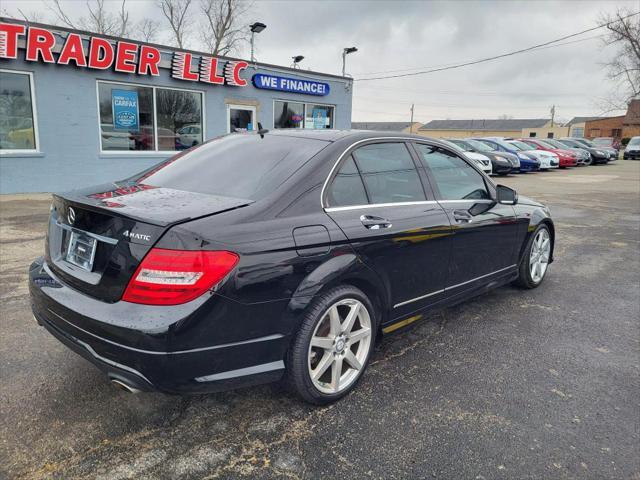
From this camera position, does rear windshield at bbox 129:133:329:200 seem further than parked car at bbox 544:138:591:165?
No

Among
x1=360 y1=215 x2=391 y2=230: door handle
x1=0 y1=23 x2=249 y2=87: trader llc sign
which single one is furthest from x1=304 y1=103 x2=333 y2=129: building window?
x1=360 y1=215 x2=391 y2=230: door handle

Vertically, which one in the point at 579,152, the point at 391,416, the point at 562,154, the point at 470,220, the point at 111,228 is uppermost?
the point at 579,152

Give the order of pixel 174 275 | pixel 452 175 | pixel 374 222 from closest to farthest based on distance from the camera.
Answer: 1. pixel 174 275
2. pixel 374 222
3. pixel 452 175

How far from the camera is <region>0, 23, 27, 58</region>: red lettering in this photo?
9570mm

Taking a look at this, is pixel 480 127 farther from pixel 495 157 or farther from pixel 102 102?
pixel 102 102

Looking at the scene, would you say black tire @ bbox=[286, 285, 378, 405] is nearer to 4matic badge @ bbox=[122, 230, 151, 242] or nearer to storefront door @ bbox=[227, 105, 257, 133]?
4matic badge @ bbox=[122, 230, 151, 242]

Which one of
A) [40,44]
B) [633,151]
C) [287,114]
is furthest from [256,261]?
[633,151]

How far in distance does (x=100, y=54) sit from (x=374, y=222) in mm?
10535

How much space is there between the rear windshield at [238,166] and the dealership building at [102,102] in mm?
7266

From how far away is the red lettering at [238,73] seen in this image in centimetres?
1353

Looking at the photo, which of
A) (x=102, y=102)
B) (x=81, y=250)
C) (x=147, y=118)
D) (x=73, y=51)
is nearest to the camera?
(x=81, y=250)

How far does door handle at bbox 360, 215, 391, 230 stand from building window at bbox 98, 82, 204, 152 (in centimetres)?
1061

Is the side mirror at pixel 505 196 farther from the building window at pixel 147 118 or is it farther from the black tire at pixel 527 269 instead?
the building window at pixel 147 118

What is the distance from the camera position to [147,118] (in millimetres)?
12367
